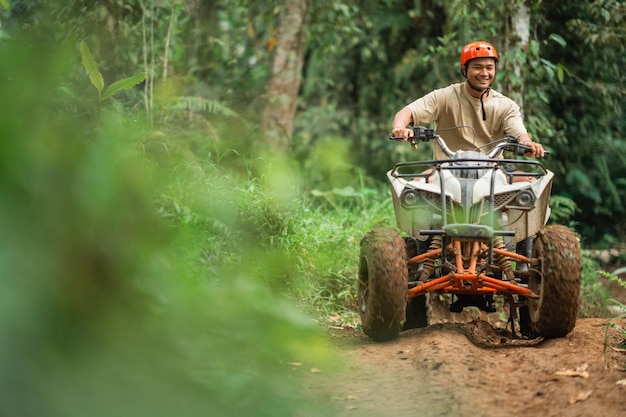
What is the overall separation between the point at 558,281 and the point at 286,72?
6807 mm

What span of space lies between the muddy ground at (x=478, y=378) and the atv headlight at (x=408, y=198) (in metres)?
0.86

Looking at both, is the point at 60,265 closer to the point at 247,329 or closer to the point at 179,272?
the point at 179,272

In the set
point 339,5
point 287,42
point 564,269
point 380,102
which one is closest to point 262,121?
point 287,42

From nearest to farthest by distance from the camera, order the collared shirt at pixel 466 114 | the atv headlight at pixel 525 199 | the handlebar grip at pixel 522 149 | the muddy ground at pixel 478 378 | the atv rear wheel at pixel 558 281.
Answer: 1. the muddy ground at pixel 478 378
2. the atv rear wheel at pixel 558 281
3. the atv headlight at pixel 525 199
4. the handlebar grip at pixel 522 149
5. the collared shirt at pixel 466 114

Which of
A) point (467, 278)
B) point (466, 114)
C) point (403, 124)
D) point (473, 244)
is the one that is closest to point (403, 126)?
point (403, 124)

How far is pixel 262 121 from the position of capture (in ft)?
36.7

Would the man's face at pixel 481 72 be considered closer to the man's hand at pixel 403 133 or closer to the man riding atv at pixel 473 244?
the man riding atv at pixel 473 244

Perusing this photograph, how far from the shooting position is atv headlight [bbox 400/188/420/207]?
5434 millimetres

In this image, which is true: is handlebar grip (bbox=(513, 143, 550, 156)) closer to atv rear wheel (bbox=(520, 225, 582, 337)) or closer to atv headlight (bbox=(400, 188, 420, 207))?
atv rear wheel (bbox=(520, 225, 582, 337))

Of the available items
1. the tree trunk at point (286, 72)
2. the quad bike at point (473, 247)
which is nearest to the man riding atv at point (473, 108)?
the quad bike at point (473, 247)

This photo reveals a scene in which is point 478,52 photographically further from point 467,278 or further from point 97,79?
point 97,79

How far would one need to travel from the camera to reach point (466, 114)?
626 centimetres

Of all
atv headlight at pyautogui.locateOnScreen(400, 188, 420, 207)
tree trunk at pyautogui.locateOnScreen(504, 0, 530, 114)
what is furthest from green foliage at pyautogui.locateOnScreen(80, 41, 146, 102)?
tree trunk at pyautogui.locateOnScreen(504, 0, 530, 114)

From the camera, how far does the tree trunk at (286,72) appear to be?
11.1 metres
